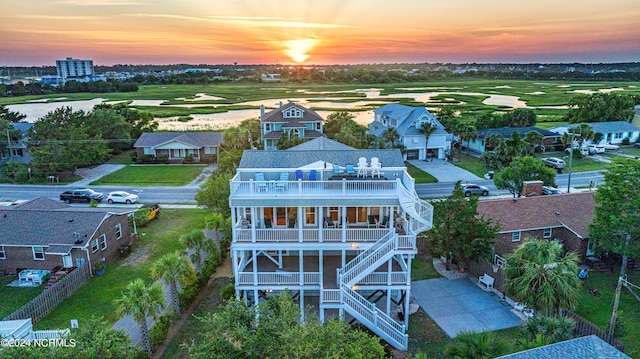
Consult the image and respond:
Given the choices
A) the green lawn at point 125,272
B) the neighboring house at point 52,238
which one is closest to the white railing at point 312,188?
the green lawn at point 125,272

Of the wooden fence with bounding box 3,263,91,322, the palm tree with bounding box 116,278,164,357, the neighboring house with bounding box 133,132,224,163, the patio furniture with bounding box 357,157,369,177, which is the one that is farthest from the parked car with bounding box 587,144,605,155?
the wooden fence with bounding box 3,263,91,322

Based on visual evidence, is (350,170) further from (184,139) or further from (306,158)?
(184,139)

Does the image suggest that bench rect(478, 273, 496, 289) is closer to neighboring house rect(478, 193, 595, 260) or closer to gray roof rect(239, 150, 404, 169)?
neighboring house rect(478, 193, 595, 260)

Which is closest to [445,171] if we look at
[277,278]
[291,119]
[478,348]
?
[291,119]

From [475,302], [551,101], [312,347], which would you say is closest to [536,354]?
[312,347]

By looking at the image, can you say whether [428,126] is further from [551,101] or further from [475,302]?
[551,101]

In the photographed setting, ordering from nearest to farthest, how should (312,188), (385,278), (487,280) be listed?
(385,278) < (312,188) < (487,280)
